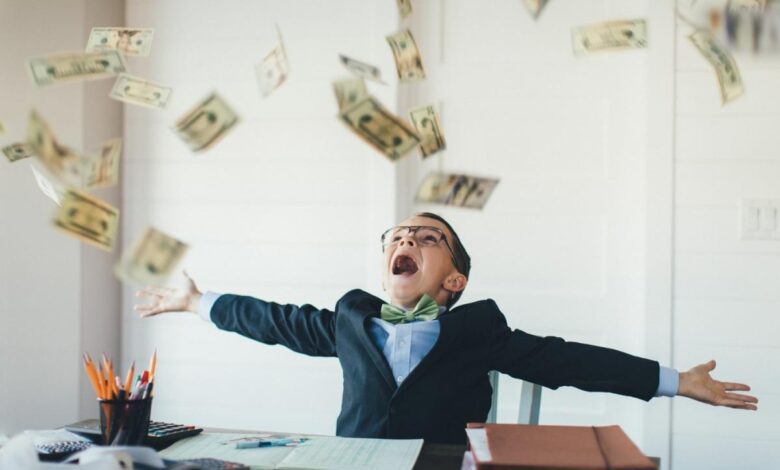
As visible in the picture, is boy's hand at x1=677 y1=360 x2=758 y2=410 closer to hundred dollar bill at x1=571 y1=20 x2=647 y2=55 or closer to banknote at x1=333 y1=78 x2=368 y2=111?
hundred dollar bill at x1=571 y1=20 x2=647 y2=55

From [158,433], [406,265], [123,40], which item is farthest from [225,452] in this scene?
[123,40]

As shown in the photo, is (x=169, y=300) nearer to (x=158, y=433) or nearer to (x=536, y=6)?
(x=158, y=433)

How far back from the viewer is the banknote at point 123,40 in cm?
181

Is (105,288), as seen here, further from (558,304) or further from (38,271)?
(558,304)

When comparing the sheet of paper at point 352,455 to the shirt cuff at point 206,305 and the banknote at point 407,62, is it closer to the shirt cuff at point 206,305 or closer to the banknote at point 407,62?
the shirt cuff at point 206,305

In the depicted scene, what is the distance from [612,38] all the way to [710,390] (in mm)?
746

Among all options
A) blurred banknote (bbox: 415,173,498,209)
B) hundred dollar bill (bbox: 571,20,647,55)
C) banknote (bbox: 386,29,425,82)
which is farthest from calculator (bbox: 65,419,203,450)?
hundred dollar bill (bbox: 571,20,647,55)

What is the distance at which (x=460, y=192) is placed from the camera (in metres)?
1.89

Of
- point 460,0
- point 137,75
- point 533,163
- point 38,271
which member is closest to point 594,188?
point 533,163

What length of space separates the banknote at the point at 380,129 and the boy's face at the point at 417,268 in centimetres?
28

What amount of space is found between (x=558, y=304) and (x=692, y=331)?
397 millimetres

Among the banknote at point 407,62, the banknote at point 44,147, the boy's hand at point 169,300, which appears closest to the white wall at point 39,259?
the boy's hand at point 169,300

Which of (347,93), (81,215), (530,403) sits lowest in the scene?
(530,403)

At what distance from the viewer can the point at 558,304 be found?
270 centimetres
